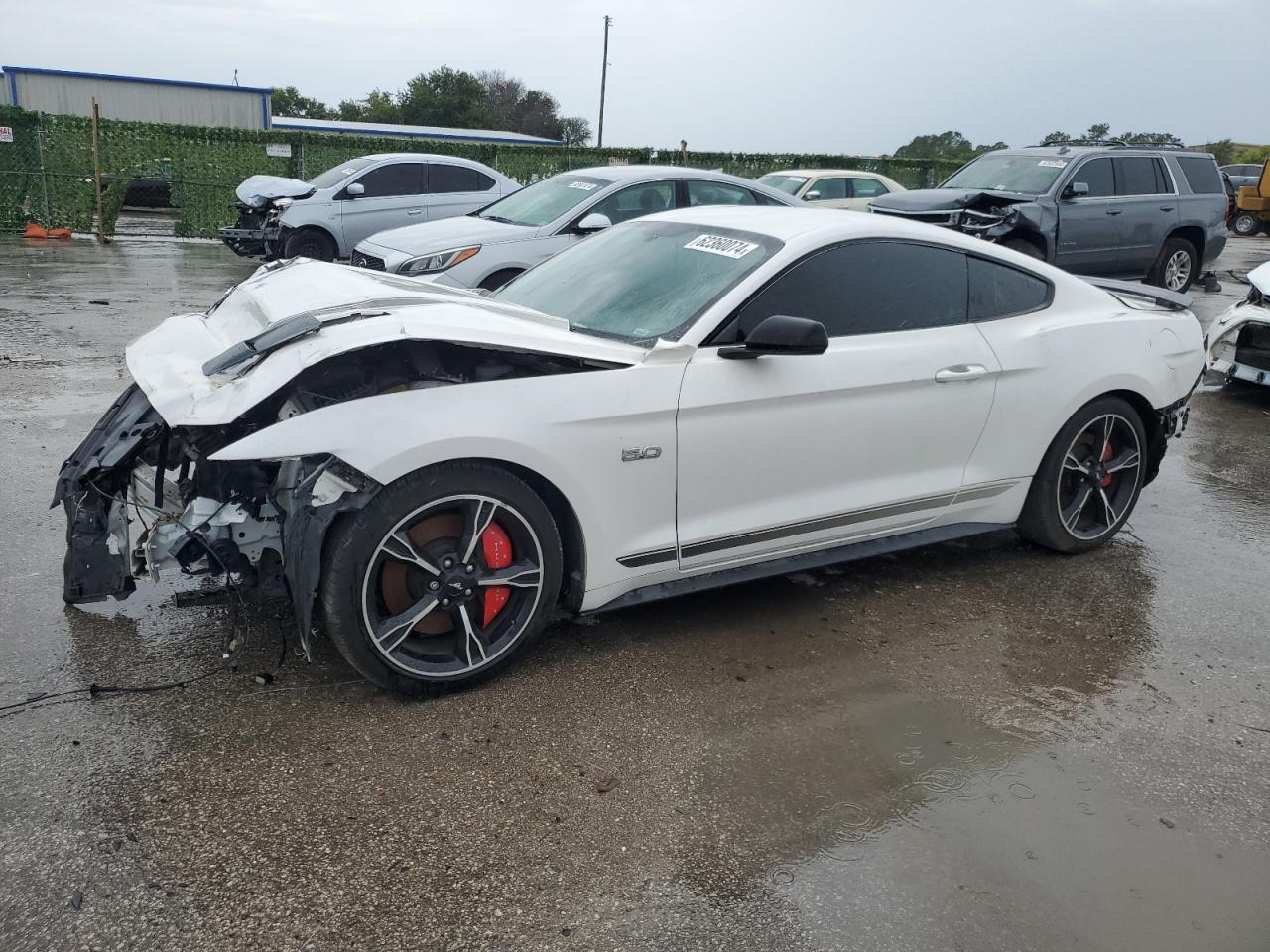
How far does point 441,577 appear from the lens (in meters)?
3.44

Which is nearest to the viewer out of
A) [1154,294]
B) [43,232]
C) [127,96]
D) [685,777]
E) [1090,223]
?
[685,777]

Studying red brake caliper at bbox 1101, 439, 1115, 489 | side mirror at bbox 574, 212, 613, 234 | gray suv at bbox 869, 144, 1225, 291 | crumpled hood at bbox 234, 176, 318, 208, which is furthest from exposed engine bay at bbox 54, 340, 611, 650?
crumpled hood at bbox 234, 176, 318, 208

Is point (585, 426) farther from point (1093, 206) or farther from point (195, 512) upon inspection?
point (1093, 206)

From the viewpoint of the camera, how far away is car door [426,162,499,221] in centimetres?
1411

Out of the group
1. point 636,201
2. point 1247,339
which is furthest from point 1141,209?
point 636,201

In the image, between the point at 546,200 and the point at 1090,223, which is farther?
the point at 1090,223

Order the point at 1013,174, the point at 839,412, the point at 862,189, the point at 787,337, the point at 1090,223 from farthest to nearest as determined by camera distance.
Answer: the point at 862,189 < the point at 1013,174 < the point at 1090,223 < the point at 839,412 < the point at 787,337

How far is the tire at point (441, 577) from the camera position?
329 cm

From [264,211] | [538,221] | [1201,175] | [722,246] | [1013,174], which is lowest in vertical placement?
[264,211]

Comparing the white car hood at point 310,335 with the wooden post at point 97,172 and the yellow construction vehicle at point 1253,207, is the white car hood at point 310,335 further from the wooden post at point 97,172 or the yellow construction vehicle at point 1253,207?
the yellow construction vehicle at point 1253,207

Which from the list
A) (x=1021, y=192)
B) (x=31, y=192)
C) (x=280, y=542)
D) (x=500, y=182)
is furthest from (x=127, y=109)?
(x=280, y=542)

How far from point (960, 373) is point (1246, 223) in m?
30.0

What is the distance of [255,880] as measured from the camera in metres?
2.64

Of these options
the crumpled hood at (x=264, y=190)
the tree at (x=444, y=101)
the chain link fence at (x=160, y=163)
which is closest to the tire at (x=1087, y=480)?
the crumpled hood at (x=264, y=190)
